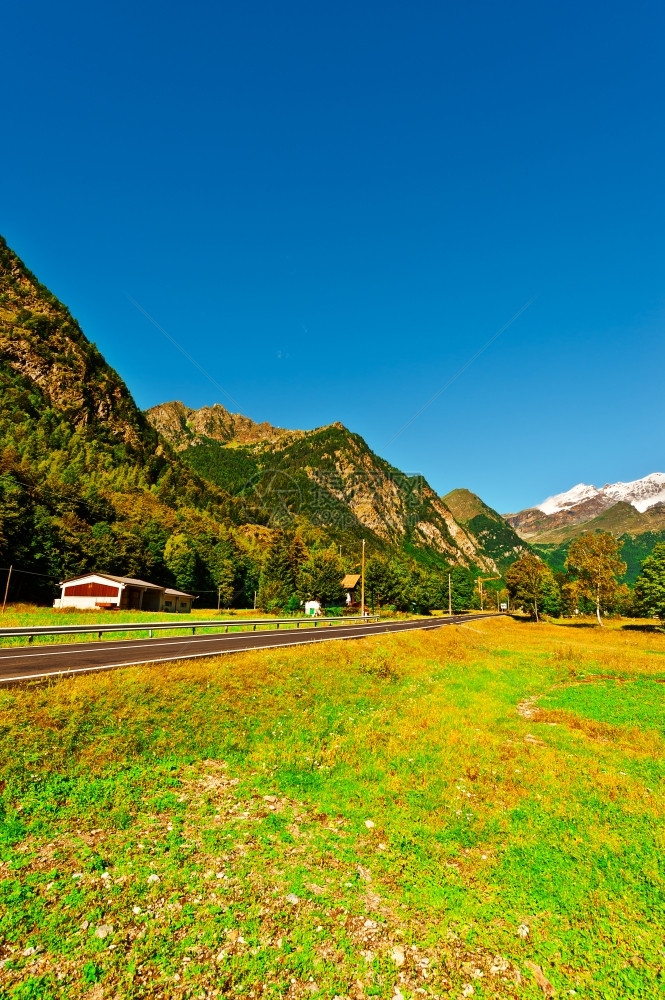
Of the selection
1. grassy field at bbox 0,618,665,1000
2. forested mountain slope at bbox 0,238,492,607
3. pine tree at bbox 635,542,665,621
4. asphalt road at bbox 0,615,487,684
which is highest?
forested mountain slope at bbox 0,238,492,607

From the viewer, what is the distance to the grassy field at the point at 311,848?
586cm

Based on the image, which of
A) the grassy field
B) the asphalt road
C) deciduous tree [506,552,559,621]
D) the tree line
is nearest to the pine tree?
the tree line

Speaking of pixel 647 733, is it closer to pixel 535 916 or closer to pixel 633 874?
pixel 633 874

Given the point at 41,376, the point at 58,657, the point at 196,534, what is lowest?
the point at 58,657

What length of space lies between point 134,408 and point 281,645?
191 meters

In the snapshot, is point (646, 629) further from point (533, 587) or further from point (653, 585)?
point (533, 587)

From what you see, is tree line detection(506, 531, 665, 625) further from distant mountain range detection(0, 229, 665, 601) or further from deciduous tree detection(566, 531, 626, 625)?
distant mountain range detection(0, 229, 665, 601)

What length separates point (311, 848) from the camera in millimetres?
8664

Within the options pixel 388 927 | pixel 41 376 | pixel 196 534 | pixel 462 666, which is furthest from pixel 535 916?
pixel 41 376

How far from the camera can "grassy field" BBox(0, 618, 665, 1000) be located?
19.2ft

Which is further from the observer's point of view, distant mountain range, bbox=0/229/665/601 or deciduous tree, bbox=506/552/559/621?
deciduous tree, bbox=506/552/559/621

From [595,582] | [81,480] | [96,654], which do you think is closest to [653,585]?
[595,582]

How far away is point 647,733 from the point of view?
16.3m

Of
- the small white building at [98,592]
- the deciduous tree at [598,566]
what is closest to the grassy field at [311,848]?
the small white building at [98,592]
